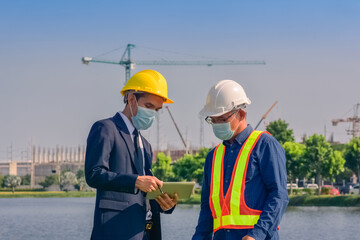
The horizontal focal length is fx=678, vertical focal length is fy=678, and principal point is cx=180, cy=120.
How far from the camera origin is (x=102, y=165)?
5.65m

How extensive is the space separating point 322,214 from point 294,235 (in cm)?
1785

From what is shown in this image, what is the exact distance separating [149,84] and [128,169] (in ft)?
2.59

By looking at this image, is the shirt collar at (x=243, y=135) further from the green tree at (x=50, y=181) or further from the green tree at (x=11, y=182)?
the green tree at (x=50, y=181)

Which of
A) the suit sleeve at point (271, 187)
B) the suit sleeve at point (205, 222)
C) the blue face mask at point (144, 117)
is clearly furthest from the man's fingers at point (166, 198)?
the suit sleeve at point (271, 187)

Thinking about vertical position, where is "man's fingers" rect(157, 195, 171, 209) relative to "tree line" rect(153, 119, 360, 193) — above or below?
below

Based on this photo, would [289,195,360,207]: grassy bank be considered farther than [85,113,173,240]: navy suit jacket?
Yes

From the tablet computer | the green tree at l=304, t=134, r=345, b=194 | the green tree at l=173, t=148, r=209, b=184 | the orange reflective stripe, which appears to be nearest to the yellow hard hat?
the orange reflective stripe

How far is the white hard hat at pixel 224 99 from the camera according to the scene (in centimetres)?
580

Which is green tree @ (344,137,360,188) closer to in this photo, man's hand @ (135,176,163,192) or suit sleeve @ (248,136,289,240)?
suit sleeve @ (248,136,289,240)

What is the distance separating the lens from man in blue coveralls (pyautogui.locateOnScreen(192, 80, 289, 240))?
5.49m

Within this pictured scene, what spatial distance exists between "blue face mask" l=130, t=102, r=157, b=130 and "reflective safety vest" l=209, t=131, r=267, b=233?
0.73 m

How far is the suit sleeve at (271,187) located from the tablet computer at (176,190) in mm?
652

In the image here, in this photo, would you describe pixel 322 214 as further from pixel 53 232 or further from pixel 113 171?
pixel 113 171

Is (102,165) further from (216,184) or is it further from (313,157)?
(313,157)
